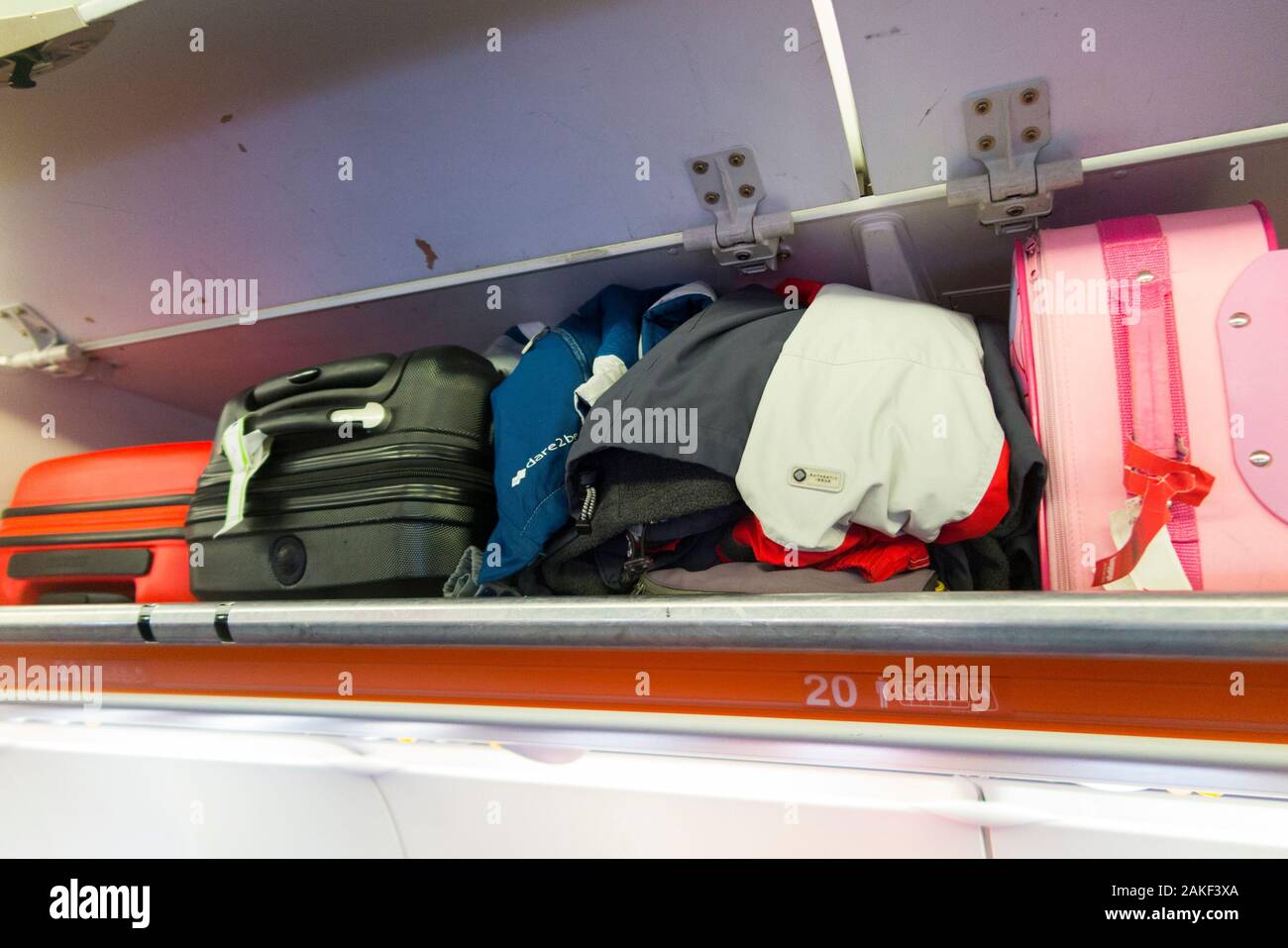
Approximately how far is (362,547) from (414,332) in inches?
18.1

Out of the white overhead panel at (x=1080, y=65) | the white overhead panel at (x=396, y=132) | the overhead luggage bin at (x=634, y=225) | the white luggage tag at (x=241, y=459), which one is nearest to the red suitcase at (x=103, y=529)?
the overhead luggage bin at (x=634, y=225)

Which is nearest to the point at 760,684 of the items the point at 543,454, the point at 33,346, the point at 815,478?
the point at 815,478

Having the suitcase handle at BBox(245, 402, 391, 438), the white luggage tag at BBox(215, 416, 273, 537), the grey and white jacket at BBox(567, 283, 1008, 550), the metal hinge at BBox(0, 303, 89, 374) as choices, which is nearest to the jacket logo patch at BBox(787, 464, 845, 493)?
the grey and white jacket at BBox(567, 283, 1008, 550)

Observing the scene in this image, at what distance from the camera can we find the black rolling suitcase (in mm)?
891

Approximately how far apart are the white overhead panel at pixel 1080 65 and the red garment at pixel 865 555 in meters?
0.41

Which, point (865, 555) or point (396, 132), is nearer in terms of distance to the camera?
point (865, 555)

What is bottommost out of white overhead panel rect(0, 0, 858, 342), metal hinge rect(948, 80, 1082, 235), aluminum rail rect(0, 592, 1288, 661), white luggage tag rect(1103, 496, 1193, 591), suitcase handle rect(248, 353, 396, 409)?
aluminum rail rect(0, 592, 1288, 661)

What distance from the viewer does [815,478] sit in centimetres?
70

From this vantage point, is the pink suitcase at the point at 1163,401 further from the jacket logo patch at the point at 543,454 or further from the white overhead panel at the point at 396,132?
the jacket logo patch at the point at 543,454

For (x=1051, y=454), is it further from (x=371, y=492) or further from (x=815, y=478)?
(x=371, y=492)

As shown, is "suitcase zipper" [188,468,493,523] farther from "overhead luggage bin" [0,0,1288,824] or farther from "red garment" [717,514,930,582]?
"red garment" [717,514,930,582]

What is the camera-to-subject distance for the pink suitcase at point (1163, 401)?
0.63 metres

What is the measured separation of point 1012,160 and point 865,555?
17.3 inches

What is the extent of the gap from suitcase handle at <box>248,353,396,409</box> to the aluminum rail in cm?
29
